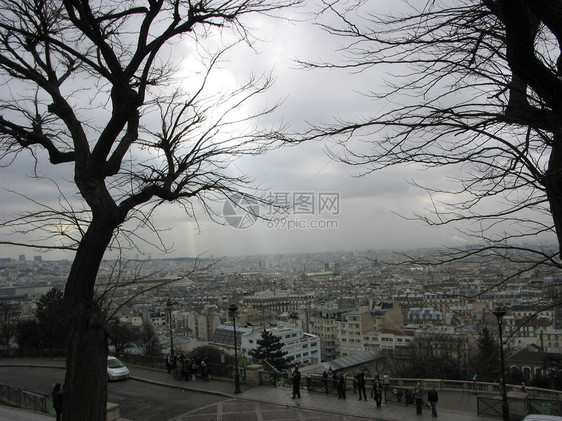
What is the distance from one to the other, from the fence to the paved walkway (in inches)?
35.2

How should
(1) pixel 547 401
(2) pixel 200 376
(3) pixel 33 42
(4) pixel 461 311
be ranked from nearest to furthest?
(3) pixel 33 42, (1) pixel 547 401, (2) pixel 200 376, (4) pixel 461 311

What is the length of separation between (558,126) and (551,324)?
6118cm

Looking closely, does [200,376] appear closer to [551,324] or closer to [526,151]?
[526,151]

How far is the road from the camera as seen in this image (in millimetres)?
11867

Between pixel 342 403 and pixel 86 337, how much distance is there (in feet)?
33.2

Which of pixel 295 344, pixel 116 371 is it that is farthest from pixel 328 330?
pixel 116 371

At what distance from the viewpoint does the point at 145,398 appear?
528 inches

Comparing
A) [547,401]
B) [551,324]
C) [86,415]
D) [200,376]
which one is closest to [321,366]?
[200,376]

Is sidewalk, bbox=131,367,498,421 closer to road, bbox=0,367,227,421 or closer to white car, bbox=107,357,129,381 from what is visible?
road, bbox=0,367,227,421

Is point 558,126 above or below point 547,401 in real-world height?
above

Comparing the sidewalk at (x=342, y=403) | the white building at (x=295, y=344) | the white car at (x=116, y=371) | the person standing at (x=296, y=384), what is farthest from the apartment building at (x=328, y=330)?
the person standing at (x=296, y=384)

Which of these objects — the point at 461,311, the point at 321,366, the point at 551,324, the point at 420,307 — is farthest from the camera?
the point at 420,307

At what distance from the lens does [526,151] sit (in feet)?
10.1

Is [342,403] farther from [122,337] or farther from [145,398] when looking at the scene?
[122,337]
